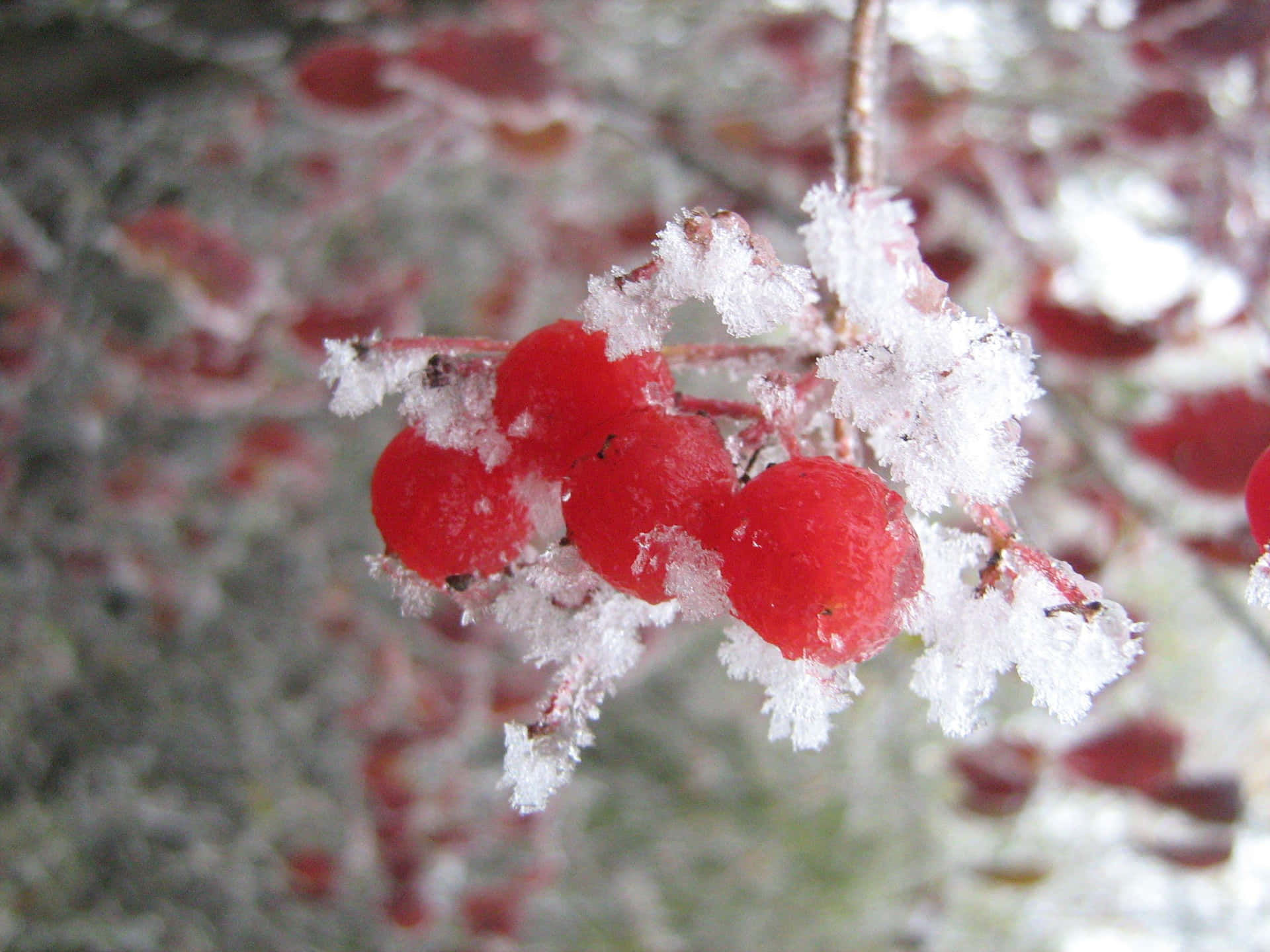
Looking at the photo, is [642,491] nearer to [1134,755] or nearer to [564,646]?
[564,646]

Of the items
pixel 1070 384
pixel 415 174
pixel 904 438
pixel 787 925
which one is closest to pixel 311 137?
pixel 415 174

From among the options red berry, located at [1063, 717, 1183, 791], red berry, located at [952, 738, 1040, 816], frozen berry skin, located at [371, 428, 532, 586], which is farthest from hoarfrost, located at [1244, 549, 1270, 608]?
red berry, located at [952, 738, 1040, 816]

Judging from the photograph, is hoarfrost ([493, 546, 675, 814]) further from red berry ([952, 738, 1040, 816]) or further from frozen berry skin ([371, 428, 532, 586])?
red berry ([952, 738, 1040, 816])

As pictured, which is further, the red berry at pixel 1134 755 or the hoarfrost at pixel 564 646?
the red berry at pixel 1134 755

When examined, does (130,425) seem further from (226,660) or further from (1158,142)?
(1158,142)

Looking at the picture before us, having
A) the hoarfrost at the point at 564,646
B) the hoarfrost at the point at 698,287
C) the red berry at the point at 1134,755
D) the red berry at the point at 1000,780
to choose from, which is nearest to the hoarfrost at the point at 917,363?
the hoarfrost at the point at 698,287

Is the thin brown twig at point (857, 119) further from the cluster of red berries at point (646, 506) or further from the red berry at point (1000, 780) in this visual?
the red berry at point (1000, 780)
